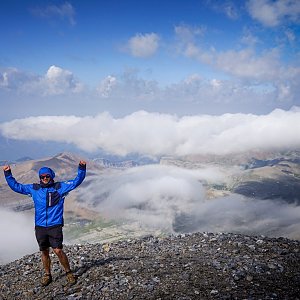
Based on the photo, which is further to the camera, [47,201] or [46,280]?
[46,280]

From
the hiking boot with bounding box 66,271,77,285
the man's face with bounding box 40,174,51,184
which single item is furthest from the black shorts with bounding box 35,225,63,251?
the man's face with bounding box 40,174,51,184

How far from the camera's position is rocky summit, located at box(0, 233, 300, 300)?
11492 mm

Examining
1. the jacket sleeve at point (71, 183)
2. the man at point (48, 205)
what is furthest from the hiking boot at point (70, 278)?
the jacket sleeve at point (71, 183)

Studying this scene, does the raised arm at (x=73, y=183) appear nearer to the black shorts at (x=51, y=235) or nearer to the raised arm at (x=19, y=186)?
the raised arm at (x=19, y=186)

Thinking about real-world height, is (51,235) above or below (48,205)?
below

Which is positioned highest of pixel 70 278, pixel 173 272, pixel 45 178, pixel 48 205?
pixel 45 178

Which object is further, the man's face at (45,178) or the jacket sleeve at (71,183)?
the jacket sleeve at (71,183)

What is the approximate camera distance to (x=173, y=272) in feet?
43.6

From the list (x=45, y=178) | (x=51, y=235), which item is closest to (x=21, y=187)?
(x=45, y=178)

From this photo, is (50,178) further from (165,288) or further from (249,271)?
(249,271)

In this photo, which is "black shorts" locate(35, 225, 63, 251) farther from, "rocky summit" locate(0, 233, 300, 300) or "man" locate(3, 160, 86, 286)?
"rocky summit" locate(0, 233, 300, 300)

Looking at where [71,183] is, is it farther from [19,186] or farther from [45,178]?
[19,186]

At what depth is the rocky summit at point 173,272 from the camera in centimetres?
1149

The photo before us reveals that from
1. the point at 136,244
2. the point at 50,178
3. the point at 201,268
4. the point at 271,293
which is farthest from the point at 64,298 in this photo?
the point at 136,244
